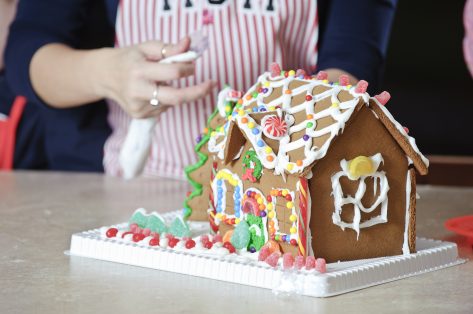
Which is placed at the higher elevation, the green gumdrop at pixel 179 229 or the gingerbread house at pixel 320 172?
the gingerbread house at pixel 320 172

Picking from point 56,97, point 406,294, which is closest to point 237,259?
point 406,294

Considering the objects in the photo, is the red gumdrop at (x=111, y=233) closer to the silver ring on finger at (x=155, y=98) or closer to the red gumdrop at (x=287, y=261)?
the red gumdrop at (x=287, y=261)

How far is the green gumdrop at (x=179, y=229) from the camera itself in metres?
1.08

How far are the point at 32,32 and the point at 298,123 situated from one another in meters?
0.82

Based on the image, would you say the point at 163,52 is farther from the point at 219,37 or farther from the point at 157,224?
the point at 157,224

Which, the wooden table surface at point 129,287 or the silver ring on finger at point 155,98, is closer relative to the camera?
the wooden table surface at point 129,287

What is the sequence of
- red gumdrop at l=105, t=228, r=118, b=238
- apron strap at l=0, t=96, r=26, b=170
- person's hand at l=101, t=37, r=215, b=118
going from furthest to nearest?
apron strap at l=0, t=96, r=26, b=170 < person's hand at l=101, t=37, r=215, b=118 < red gumdrop at l=105, t=228, r=118, b=238

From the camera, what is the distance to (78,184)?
1.56m

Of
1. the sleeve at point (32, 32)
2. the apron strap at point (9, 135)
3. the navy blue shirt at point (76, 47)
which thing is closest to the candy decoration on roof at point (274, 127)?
the navy blue shirt at point (76, 47)

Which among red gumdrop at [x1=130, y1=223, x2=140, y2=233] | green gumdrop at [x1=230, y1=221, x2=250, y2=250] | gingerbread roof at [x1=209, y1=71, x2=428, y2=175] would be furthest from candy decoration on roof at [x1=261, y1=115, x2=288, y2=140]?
red gumdrop at [x1=130, y1=223, x2=140, y2=233]

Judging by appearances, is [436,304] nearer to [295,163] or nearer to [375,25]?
[295,163]

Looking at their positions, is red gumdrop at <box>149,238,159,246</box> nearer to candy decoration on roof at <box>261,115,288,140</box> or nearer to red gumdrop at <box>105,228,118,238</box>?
red gumdrop at <box>105,228,118,238</box>

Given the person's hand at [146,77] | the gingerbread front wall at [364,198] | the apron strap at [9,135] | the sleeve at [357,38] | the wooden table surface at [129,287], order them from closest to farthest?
1. the wooden table surface at [129,287]
2. the gingerbread front wall at [364,198]
3. the person's hand at [146,77]
4. the sleeve at [357,38]
5. the apron strap at [9,135]

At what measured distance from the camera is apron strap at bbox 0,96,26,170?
73.5 inches
